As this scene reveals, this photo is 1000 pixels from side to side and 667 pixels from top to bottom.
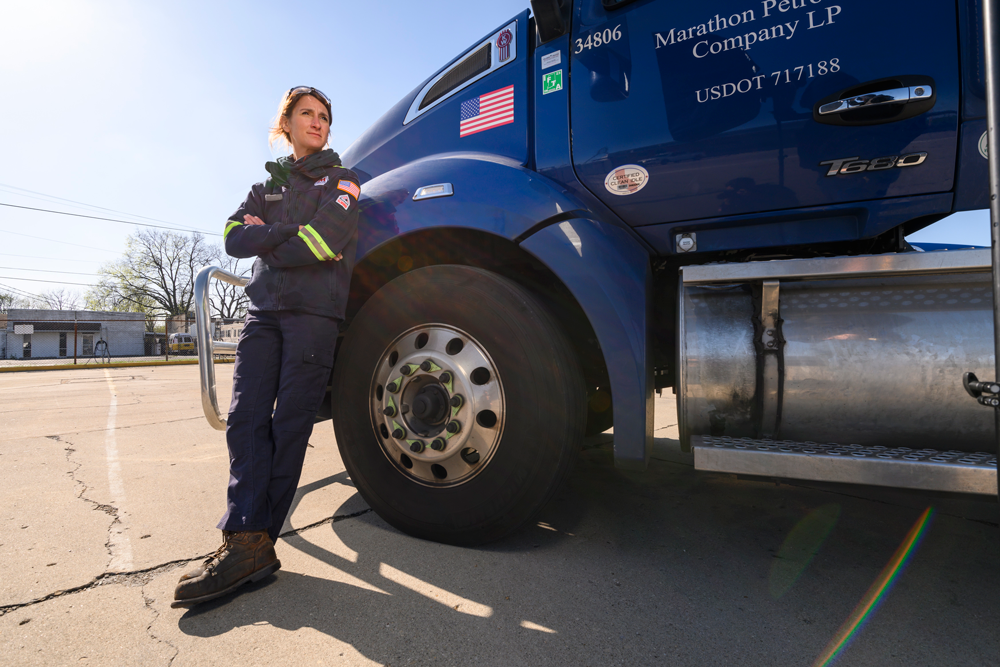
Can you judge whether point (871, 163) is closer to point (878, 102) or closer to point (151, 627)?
point (878, 102)

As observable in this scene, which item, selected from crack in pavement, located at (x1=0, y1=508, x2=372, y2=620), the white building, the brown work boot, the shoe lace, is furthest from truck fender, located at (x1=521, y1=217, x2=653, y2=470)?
the white building

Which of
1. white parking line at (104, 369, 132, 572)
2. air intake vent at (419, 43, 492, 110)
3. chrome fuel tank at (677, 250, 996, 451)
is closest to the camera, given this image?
chrome fuel tank at (677, 250, 996, 451)

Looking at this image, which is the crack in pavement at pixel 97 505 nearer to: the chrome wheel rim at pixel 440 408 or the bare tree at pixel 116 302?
the chrome wheel rim at pixel 440 408

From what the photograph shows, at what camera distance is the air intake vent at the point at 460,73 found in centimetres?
212

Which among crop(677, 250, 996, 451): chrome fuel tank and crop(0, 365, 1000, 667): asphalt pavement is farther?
crop(677, 250, 996, 451): chrome fuel tank

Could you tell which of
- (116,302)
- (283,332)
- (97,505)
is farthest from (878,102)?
(116,302)

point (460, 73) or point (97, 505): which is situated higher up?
point (460, 73)

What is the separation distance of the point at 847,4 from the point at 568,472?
172 cm

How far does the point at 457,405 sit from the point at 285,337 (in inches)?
28.0

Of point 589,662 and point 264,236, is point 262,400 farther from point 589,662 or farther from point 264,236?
point 589,662

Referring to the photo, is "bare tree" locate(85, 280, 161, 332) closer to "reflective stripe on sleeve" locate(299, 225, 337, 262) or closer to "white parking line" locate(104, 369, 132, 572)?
"white parking line" locate(104, 369, 132, 572)

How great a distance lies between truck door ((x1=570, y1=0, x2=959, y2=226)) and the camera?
145cm

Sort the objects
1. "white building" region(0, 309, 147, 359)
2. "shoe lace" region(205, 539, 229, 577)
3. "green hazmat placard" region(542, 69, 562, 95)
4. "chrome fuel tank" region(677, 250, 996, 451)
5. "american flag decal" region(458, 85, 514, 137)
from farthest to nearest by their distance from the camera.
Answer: "white building" region(0, 309, 147, 359), "american flag decal" region(458, 85, 514, 137), "green hazmat placard" region(542, 69, 562, 95), "shoe lace" region(205, 539, 229, 577), "chrome fuel tank" region(677, 250, 996, 451)

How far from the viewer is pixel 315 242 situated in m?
1.80
